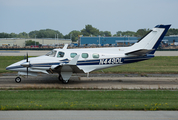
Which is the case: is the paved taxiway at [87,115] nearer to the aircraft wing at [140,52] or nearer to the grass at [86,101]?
the grass at [86,101]

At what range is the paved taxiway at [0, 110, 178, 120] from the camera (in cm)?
862

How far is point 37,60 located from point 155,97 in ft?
32.3

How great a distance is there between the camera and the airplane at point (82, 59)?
17564mm

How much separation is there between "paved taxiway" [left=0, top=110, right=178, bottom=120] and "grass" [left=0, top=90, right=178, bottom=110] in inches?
20.8

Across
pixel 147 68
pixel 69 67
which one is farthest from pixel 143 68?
pixel 69 67

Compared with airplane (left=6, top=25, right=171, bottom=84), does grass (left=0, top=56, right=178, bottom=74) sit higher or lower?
lower

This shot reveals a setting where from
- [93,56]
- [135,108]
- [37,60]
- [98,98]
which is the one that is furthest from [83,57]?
Result: [135,108]

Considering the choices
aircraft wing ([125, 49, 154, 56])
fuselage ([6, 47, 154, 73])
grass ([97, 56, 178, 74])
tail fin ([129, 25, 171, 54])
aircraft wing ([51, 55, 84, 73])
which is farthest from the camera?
grass ([97, 56, 178, 74])

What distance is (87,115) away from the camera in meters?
9.04

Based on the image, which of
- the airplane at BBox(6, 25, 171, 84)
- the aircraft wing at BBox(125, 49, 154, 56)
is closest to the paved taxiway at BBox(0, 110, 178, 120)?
the airplane at BBox(6, 25, 171, 84)

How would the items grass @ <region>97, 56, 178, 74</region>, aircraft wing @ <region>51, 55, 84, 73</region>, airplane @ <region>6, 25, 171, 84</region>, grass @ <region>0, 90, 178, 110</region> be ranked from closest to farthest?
grass @ <region>0, 90, 178, 110</region> → aircraft wing @ <region>51, 55, 84, 73</region> → airplane @ <region>6, 25, 171, 84</region> → grass @ <region>97, 56, 178, 74</region>

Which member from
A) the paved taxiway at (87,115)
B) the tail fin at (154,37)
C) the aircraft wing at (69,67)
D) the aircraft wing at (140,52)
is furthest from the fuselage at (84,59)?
the paved taxiway at (87,115)

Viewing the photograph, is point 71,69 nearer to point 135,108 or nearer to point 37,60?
point 37,60

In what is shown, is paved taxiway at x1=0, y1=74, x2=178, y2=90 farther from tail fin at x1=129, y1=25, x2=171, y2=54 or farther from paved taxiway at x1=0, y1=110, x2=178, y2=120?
paved taxiway at x1=0, y1=110, x2=178, y2=120
